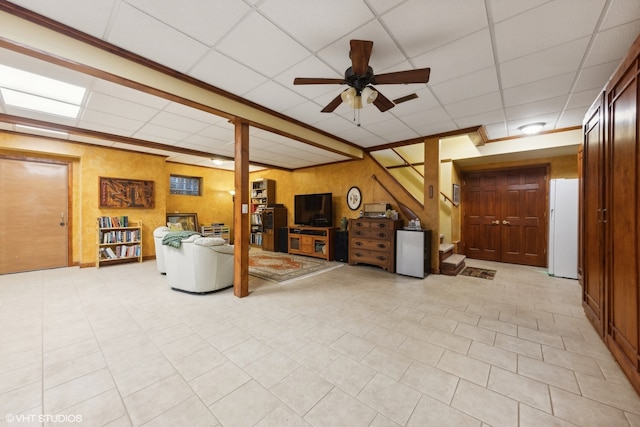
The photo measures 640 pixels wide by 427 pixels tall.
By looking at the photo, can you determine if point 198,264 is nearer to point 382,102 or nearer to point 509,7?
point 382,102

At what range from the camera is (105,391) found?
5.48 ft

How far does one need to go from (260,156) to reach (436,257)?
478 centimetres

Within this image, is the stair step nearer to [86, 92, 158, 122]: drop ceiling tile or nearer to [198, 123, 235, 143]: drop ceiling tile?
[198, 123, 235, 143]: drop ceiling tile

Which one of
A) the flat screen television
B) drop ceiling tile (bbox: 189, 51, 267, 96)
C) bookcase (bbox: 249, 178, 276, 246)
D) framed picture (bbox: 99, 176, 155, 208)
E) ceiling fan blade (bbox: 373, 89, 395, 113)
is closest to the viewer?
drop ceiling tile (bbox: 189, 51, 267, 96)

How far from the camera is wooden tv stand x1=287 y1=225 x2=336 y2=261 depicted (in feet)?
20.1

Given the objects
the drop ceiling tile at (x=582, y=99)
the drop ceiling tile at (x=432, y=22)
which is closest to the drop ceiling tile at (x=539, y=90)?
the drop ceiling tile at (x=582, y=99)

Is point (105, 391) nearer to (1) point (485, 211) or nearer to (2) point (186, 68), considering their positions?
(2) point (186, 68)

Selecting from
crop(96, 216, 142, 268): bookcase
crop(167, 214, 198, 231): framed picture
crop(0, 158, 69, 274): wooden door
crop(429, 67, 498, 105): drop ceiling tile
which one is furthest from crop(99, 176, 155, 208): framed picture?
crop(429, 67, 498, 105): drop ceiling tile

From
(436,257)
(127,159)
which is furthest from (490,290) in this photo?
(127,159)

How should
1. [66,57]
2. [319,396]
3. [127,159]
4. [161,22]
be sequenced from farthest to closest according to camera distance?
1. [127,159]
2. [66,57]
3. [161,22]
4. [319,396]

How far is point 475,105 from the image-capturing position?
11.2ft

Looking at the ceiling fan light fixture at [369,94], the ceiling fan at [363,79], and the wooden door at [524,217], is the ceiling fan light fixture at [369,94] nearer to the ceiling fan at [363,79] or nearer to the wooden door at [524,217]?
the ceiling fan at [363,79]

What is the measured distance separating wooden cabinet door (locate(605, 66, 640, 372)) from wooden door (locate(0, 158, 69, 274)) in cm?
848

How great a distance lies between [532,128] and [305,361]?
525 cm
